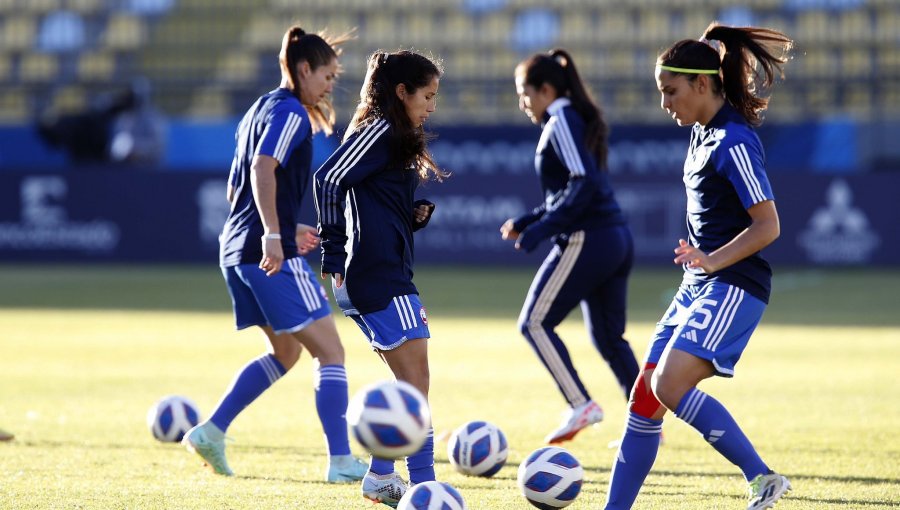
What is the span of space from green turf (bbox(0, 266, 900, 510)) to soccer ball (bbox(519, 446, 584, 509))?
6.0 inches

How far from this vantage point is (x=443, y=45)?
26469 millimetres

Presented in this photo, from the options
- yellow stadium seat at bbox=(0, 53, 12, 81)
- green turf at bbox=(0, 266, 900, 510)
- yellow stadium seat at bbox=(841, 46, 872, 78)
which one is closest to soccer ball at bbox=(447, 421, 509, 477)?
green turf at bbox=(0, 266, 900, 510)

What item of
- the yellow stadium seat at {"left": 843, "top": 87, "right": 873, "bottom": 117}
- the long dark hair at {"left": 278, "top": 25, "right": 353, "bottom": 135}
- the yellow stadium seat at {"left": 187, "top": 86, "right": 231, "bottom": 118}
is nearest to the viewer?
the long dark hair at {"left": 278, "top": 25, "right": 353, "bottom": 135}

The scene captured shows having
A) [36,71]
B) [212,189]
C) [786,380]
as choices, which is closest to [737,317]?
[786,380]

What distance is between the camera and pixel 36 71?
1068 inches

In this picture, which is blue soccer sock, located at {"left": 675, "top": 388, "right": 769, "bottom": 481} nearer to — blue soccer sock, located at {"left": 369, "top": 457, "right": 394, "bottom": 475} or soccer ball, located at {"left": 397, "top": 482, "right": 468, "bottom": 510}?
soccer ball, located at {"left": 397, "top": 482, "right": 468, "bottom": 510}

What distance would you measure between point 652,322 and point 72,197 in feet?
40.0

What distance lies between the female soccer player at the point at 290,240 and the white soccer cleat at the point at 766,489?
1.98 m

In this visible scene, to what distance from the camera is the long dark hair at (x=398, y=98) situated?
17.7ft

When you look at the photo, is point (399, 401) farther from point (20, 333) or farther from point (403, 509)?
point (20, 333)

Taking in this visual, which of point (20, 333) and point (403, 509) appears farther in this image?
point (20, 333)

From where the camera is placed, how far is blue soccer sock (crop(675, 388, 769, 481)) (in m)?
5.18

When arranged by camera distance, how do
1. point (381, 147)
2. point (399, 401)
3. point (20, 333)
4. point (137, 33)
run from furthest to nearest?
point (137, 33) → point (20, 333) → point (381, 147) → point (399, 401)

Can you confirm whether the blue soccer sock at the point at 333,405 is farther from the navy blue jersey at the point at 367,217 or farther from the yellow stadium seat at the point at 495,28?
the yellow stadium seat at the point at 495,28
